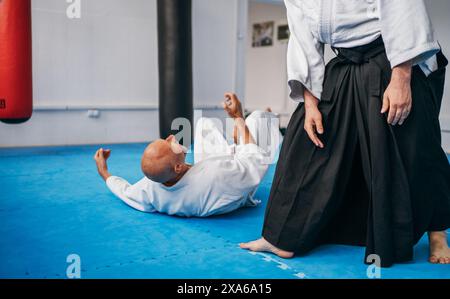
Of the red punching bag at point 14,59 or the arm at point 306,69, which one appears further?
the red punching bag at point 14,59

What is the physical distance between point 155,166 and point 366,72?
1091 millimetres

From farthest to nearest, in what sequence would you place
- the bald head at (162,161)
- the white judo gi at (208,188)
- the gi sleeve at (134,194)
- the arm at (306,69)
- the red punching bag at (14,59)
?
the red punching bag at (14,59) → the gi sleeve at (134,194) → the white judo gi at (208,188) → the bald head at (162,161) → the arm at (306,69)

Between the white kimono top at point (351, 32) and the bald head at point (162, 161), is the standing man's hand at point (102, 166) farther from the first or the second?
the white kimono top at point (351, 32)

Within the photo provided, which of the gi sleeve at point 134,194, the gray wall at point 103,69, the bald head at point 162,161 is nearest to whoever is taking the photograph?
the bald head at point 162,161

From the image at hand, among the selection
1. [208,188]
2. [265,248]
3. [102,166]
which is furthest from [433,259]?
[102,166]

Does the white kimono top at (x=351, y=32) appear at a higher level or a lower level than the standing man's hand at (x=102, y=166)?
higher

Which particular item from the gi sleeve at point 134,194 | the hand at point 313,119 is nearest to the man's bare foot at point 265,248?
the hand at point 313,119

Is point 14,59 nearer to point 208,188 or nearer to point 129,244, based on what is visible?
point 208,188

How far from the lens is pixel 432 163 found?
1738 millimetres

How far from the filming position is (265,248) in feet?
6.10

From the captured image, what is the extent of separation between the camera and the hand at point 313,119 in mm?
1750

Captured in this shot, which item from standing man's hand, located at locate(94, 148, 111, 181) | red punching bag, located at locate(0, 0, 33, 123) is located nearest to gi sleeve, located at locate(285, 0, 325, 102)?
standing man's hand, located at locate(94, 148, 111, 181)
